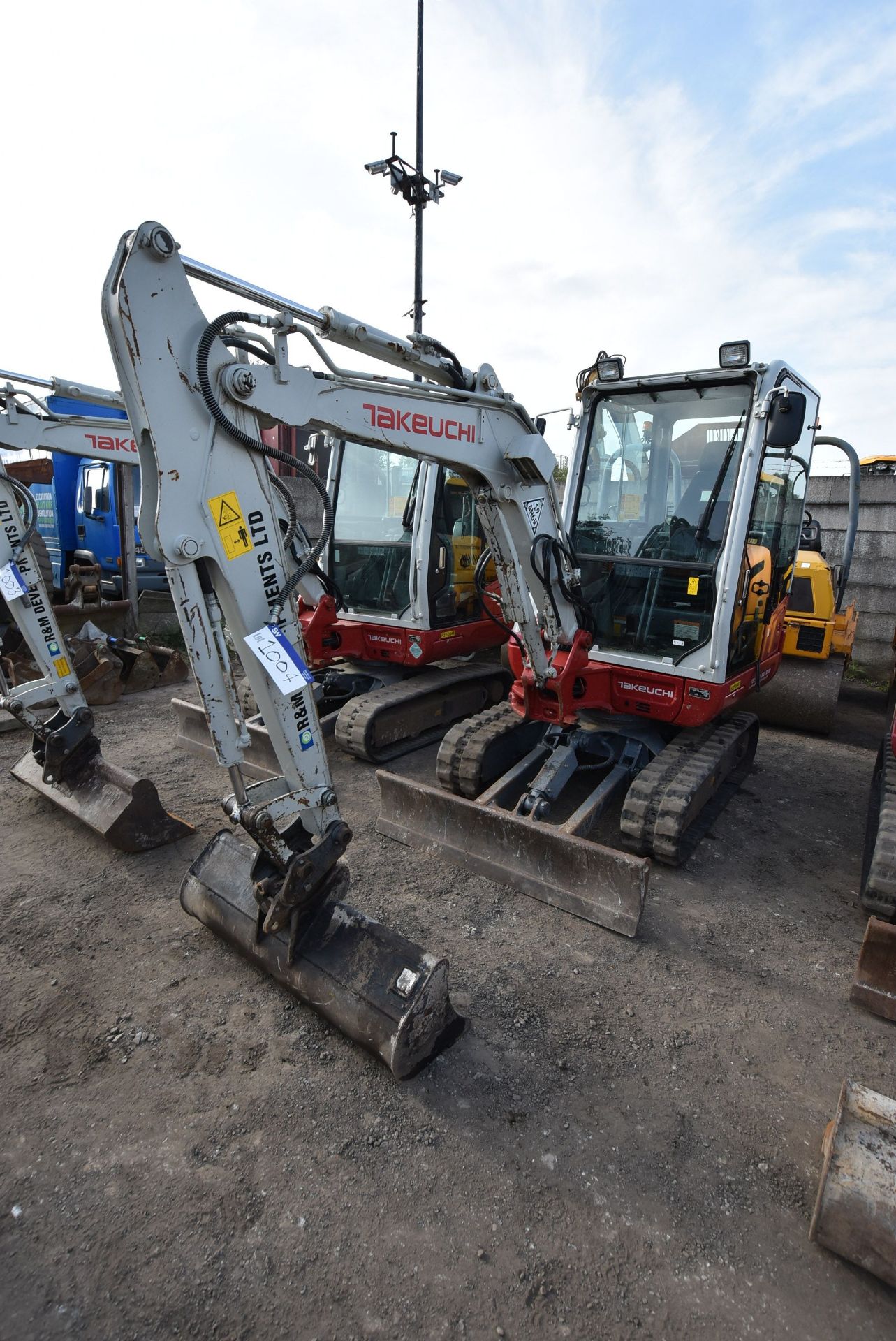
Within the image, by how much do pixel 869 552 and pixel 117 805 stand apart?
354 inches

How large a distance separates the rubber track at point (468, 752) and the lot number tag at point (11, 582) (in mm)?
2908

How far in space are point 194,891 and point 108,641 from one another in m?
5.86

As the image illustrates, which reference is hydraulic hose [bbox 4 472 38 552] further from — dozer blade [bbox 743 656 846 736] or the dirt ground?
dozer blade [bbox 743 656 846 736]

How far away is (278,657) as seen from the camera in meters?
2.64

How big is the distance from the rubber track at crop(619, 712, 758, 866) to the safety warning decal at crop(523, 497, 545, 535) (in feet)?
5.42

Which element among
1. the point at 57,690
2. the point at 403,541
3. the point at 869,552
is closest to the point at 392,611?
the point at 403,541

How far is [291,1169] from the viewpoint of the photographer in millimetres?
2283

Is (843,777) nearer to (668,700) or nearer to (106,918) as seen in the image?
(668,700)

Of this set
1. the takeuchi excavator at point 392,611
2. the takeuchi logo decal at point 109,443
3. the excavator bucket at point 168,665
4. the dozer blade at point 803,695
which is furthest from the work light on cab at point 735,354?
the excavator bucket at point 168,665

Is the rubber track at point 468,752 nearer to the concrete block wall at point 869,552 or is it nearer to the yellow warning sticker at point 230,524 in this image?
the yellow warning sticker at point 230,524

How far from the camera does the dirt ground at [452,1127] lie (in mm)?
1933

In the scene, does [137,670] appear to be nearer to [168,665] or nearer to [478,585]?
[168,665]

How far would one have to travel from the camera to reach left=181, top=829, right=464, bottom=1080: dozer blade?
258cm

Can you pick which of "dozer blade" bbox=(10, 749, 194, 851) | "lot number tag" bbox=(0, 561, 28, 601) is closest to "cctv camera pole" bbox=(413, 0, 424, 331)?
"lot number tag" bbox=(0, 561, 28, 601)
